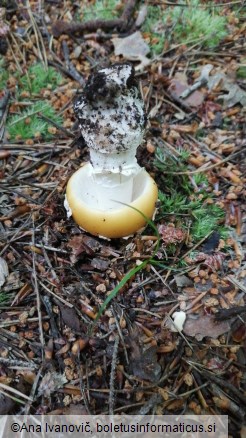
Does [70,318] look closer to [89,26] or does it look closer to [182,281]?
[182,281]

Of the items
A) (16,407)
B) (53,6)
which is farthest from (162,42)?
(16,407)

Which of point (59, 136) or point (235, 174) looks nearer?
point (235, 174)

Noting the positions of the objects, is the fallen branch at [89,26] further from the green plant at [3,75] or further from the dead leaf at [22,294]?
the dead leaf at [22,294]

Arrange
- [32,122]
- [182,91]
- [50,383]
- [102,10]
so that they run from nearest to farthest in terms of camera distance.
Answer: [50,383] → [32,122] → [182,91] → [102,10]

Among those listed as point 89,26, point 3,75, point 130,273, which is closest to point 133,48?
point 89,26

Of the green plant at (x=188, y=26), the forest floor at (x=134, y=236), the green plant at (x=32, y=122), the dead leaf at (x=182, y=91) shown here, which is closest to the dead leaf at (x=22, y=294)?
the forest floor at (x=134, y=236)

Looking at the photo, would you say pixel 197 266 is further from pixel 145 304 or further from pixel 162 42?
pixel 162 42
